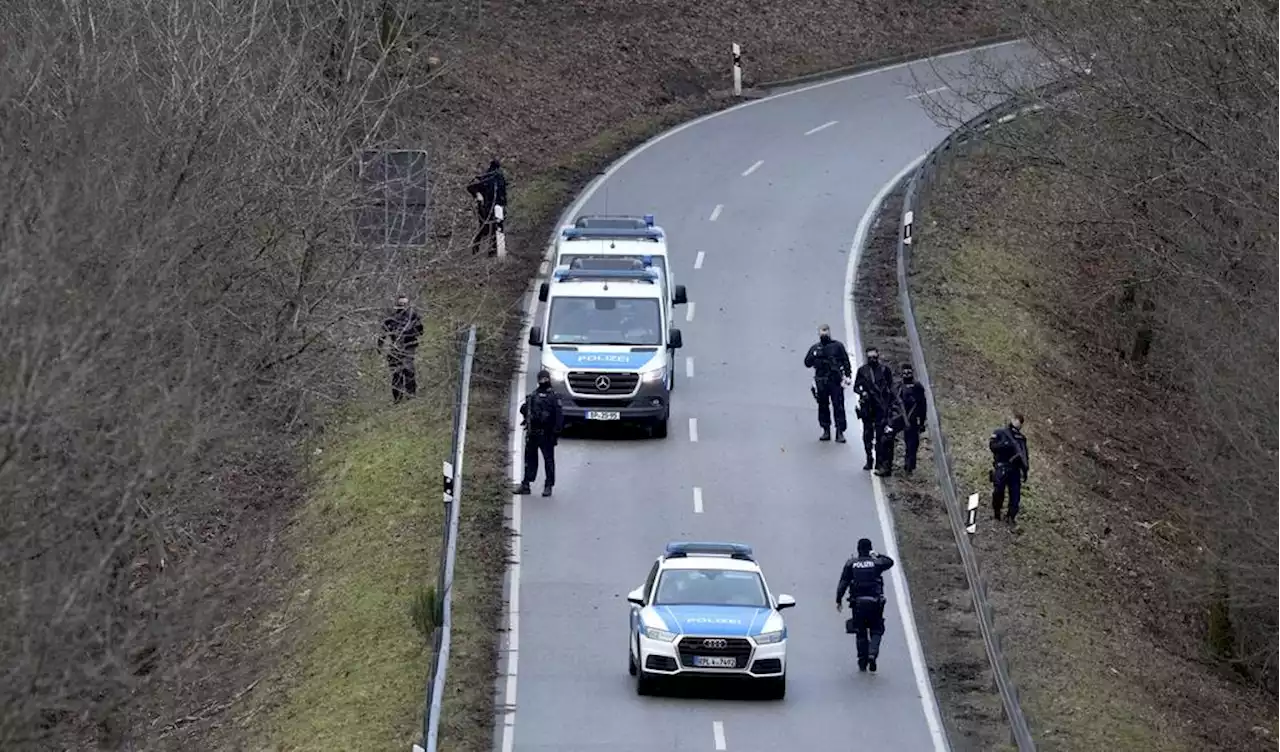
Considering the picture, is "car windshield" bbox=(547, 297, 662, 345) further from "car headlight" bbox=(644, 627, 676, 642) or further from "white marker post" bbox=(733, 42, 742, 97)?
"white marker post" bbox=(733, 42, 742, 97)

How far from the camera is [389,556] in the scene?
28.2m

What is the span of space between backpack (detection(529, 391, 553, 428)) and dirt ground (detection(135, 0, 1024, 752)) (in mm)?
1376

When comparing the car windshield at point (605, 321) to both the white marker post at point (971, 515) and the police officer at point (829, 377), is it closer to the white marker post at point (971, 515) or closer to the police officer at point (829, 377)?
the police officer at point (829, 377)

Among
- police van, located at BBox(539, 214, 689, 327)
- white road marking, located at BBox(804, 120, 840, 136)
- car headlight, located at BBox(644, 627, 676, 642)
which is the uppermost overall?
white road marking, located at BBox(804, 120, 840, 136)

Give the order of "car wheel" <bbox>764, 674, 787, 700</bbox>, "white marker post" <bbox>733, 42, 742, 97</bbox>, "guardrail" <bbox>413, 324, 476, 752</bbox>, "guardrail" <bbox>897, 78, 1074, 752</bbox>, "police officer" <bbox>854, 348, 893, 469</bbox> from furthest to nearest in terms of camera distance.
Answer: "white marker post" <bbox>733, 42, 742, 97</bbox> < "police officer" <bbox>854, 348, 893, 469</bbox> < "car wheel" <bbox>764, 674, 787, 700</bbox> < "guardrail" <bbox>897, 78, 1074, 752</bbox> < "guardrail" <bbox>413, 324, 476, 752</bbox>

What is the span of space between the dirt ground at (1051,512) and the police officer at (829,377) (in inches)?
68.9

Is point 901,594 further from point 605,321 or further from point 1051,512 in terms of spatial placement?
point 605,321

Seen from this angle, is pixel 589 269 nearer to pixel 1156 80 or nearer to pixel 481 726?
pixel 1156 80

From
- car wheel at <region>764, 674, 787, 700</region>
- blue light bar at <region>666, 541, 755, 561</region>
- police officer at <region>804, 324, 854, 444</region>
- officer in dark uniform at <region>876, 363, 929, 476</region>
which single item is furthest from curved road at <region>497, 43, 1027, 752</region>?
blue light bar at <region>666, 541, 755, 561</region>

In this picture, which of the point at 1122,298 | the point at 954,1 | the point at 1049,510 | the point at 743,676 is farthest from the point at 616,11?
the point at 743,676

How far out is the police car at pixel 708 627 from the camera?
2231cm

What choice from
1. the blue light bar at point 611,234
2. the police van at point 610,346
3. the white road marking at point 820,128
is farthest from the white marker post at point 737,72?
the police van at point 610,346

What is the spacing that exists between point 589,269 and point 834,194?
47.0ft

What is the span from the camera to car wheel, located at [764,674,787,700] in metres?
22.6
